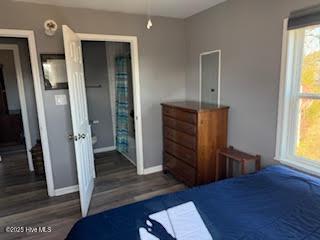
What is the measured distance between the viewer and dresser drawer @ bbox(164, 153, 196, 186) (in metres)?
2.75

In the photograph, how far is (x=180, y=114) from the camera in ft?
9.22

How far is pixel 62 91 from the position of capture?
2744 mm

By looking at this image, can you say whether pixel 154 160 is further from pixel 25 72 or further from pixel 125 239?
pixel 25 72

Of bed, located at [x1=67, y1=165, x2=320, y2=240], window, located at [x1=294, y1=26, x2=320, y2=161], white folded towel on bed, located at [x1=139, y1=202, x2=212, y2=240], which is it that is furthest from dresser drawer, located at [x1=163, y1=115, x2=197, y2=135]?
white folded towel on bed, located at [x1=139, y1=202, x2=212, y2=240]

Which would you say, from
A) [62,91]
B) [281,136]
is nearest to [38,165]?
[62,91]

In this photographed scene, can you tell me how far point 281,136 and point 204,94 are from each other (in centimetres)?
127

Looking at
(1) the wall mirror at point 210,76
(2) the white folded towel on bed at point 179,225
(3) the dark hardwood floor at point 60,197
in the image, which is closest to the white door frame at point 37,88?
(3) the dark hardwood floor at point 60,197

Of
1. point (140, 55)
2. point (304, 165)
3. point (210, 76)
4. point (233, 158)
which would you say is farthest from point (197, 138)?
point (140, 55)

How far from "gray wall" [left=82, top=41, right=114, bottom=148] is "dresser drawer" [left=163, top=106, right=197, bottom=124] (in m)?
1.83

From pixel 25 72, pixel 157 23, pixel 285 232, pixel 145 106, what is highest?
pixel 157 23

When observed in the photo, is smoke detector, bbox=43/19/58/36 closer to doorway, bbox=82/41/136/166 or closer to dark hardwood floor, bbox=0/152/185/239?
doorway, bbox=82/41/136/166

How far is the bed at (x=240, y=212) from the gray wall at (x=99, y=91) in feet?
10.6

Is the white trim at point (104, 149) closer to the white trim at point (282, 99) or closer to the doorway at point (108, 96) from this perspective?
the doorway at point (108, 96)

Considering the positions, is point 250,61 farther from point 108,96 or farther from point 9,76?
point 9,76
